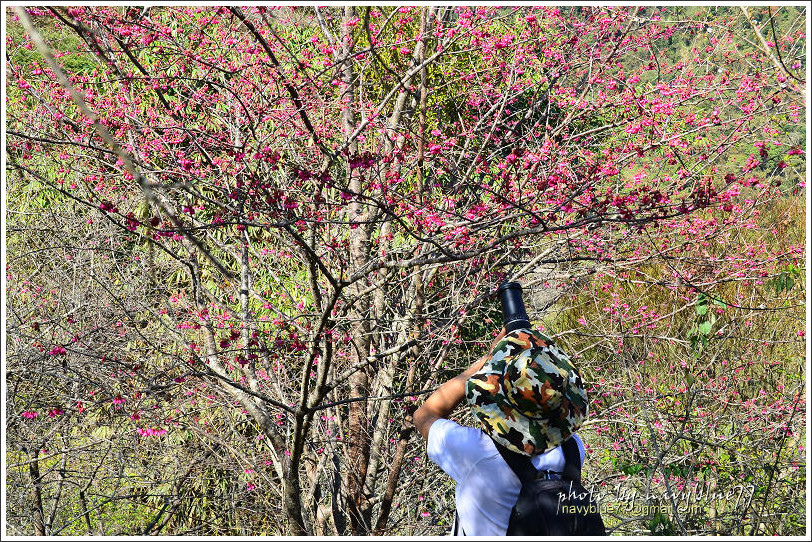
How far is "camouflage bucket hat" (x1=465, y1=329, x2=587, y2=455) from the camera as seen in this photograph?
1.29 m

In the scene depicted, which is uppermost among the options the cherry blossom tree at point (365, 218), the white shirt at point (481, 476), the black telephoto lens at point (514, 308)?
the cherry blossom tree at point (365, 218)

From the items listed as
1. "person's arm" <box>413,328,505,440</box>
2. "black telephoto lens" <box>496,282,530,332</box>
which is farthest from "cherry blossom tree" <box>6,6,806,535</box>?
"black telephoto lens" <box>496,282,530,332</box>

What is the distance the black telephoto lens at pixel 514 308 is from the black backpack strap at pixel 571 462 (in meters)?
0.27

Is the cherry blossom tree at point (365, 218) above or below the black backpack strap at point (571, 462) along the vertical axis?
above

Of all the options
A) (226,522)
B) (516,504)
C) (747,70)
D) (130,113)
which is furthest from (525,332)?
(226,522)

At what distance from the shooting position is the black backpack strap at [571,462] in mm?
1311

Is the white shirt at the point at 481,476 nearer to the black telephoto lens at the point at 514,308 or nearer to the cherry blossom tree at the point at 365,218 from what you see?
the black telephoto lens at the point at 514,308

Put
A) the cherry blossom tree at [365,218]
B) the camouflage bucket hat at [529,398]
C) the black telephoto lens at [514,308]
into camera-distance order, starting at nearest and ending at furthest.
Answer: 1. the camouflage bucket hat at [529,398]
2. the black telephoto lens at [514,308]
3. the cherry blossom tree at [365,218]

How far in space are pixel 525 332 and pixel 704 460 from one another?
3.54m

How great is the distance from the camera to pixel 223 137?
368cm

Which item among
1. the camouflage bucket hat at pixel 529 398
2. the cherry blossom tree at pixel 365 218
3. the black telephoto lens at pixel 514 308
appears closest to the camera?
the camouflage bucket hat at pixel 529 398

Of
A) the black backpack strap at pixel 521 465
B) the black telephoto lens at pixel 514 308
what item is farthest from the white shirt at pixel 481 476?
the black telephoto lens at pixel 514 308

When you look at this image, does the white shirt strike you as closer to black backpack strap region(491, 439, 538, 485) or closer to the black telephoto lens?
black backpack strap region(491, 439, 538, 485)

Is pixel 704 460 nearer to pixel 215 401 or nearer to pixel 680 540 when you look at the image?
pixel 680 540
